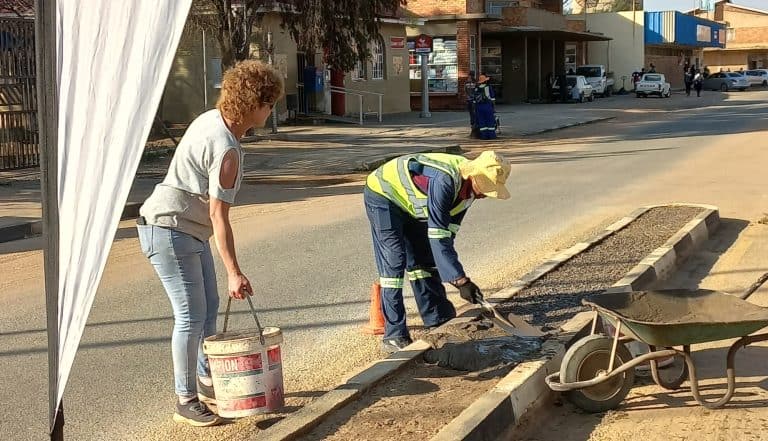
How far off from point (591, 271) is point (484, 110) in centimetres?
1681

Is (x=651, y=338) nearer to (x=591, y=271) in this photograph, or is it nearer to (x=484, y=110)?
(x=591, y=271)

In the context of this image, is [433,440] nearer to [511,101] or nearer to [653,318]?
[653,318]

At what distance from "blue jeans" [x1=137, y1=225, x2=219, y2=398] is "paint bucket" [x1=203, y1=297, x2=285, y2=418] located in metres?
0.12

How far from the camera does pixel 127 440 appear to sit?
4641 mm

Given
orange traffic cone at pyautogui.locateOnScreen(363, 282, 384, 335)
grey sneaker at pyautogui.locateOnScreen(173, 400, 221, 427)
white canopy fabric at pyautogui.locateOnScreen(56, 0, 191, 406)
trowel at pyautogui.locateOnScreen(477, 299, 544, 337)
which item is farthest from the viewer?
orange traffic cone at pyautogui.locateOnScreen(363, 282, 384, 335)

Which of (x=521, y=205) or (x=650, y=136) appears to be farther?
(x=650, y=136)

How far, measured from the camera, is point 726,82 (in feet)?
209

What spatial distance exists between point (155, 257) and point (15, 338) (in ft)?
8.47

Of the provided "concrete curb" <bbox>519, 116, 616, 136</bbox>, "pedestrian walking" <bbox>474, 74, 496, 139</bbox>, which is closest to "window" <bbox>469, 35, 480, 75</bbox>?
"concrete curb" <bbox>519, 116, 616, 136</bbox>

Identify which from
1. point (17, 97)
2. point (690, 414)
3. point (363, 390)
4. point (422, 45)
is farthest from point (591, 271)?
point (422, 45)

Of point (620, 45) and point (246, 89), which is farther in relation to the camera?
point (620, 45)

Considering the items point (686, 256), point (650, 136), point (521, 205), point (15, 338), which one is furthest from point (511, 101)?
point (15, 338)

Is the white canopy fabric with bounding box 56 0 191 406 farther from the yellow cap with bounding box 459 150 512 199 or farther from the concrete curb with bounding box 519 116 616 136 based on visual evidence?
the concrete curb with bounding box 519 116 616 136

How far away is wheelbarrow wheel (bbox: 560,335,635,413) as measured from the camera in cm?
494
